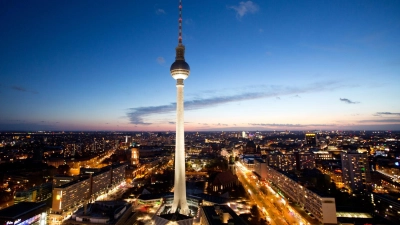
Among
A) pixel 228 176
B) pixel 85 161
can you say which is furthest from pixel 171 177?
pixel 85 161

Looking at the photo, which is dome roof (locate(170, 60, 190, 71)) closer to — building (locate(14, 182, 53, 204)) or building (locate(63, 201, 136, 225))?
building (locate(63, 201, 136, 225))

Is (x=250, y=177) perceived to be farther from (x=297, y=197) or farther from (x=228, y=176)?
(x=297, y=197)

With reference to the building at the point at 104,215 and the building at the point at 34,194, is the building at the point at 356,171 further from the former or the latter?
the building at the point at 34,194

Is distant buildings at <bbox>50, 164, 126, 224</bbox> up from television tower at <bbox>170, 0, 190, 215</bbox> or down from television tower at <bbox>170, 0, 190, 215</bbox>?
down

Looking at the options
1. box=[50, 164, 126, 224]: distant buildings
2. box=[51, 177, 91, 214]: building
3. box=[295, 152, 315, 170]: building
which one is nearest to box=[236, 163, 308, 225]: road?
box=[295, 152, 315, 170]: building

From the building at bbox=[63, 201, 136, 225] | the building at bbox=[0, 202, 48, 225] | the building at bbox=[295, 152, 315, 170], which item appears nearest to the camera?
the building at bbox=[0, 202, 48, 225]
